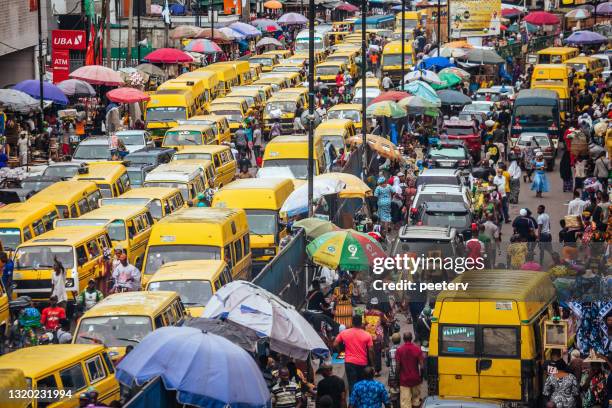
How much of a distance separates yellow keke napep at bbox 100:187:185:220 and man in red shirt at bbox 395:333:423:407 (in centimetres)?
1202

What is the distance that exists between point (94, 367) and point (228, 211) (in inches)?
365

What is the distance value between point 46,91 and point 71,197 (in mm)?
14722

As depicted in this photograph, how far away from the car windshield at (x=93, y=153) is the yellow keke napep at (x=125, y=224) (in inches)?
369

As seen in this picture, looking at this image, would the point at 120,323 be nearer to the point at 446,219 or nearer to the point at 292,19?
the point at 446,219

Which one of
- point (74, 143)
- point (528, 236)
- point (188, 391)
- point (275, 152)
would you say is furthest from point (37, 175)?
point (188, 391)

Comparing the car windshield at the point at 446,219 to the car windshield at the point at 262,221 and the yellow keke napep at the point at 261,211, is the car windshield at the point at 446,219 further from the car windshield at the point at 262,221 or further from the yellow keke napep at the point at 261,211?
the car windshield at the point at 262,221

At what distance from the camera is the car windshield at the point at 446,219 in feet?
93.2

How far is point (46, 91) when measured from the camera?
43.9 m

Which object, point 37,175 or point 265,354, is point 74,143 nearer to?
point 37,175

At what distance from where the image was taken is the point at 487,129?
149ft

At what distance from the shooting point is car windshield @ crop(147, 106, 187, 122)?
4506cm

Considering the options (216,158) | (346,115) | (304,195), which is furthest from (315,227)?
(346,115)

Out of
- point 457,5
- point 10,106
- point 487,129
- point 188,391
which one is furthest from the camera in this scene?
point 457,5

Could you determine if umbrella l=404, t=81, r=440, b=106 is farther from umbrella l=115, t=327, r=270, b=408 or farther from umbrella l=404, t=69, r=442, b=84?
umbrella l=115, t=327, r=270, b=408
